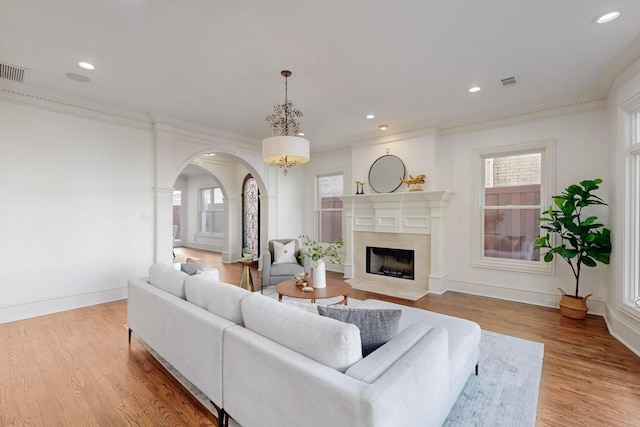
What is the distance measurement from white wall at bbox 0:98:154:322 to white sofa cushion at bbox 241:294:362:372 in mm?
3685

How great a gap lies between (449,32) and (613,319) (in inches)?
141

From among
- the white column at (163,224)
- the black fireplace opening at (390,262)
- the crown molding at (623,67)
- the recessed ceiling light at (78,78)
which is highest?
the recessed ceiling light at (78,78)

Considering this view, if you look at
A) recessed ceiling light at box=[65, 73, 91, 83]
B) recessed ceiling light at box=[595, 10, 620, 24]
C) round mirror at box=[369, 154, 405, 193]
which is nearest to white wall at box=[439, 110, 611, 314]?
round mirror at box=[369, 154, 405, 193]

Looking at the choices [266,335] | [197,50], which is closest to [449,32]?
[197,50]

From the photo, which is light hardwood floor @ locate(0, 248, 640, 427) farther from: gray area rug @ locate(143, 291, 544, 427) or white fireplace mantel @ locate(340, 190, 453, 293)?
white fireplace mantel @ locate(340, 190, 453, 293)

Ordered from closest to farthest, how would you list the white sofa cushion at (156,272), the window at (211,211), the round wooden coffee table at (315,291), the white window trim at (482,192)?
the white sofa cushion at (156,272)
the round wooden coffee table at (315,291)
the white window trim at (482,192)
the window at (211,211)

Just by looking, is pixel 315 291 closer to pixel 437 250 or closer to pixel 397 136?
pixel 437 250

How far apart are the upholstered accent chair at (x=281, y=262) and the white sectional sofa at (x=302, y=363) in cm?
261

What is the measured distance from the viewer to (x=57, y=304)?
3861mm

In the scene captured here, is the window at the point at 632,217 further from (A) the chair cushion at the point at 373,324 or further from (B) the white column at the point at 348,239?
(B) the white column at the point at 348,239

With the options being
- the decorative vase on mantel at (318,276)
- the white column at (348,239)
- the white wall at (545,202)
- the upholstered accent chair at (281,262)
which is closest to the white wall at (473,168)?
the white wall at (545,202)

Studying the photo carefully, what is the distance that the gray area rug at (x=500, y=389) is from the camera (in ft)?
6.23

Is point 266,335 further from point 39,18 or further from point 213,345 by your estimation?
point 39,18

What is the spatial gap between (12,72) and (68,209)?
1.69 meters
